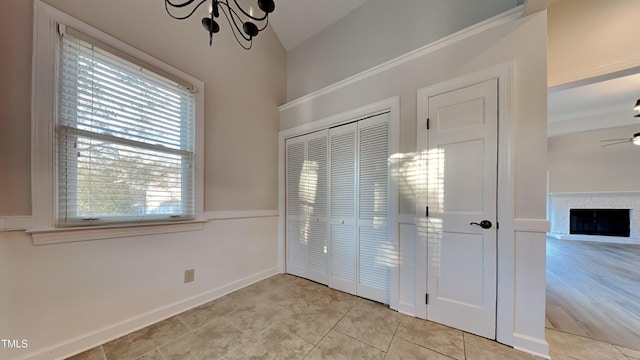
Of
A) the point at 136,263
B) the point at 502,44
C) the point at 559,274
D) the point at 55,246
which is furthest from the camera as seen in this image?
the point at 559,274

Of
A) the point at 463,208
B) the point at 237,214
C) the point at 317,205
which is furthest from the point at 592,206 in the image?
the point at 237,214

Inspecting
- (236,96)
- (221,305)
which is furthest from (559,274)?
(236,96)

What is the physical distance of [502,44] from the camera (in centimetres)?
179

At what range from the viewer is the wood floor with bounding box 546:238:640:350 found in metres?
1.93

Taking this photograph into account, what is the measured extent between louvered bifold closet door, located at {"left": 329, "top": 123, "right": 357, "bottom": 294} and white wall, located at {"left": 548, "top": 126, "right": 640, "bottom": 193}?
7.87m

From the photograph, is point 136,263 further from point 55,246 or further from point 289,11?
point 289,11

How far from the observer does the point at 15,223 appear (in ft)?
4.61

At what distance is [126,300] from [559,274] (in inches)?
222

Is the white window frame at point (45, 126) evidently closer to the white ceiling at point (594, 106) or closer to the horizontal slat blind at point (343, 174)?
the horizontal slat blind at point (343, 174)

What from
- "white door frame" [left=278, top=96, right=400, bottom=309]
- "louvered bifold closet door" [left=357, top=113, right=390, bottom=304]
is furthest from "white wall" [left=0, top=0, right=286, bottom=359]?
"louvered bifold closet door" [left=357, top=113, right=390, bottom=304]

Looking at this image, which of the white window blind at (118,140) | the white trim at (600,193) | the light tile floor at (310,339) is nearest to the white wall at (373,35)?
the white window blind at (118,140)

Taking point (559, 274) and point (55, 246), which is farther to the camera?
point (559, 274)

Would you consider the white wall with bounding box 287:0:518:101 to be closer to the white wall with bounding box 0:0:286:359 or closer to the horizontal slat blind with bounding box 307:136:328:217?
the white wall with bounding box 0:0:286:359

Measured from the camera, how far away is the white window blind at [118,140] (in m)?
1.62
